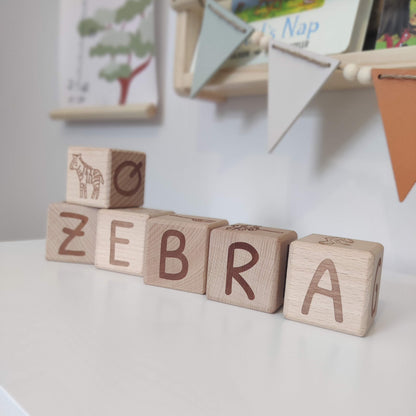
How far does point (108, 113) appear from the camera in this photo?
113cm

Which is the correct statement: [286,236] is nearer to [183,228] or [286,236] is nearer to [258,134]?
[183,228]

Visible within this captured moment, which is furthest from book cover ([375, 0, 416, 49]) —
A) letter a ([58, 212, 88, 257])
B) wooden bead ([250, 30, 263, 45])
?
letter a ([58, 212, 88, 257])

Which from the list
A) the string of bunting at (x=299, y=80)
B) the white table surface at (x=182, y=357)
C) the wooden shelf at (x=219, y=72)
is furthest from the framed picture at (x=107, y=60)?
the white table surface at (x=182, y=357)

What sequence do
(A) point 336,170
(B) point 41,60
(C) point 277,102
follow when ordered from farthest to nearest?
1. (B) point 41,60
2. (A) point 336,170
3. (C) point 277,102

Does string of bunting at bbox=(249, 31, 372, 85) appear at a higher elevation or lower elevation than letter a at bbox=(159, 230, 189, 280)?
higher

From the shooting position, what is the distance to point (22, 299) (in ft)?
1.59

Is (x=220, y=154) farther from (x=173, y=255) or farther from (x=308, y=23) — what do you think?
(x=173, y=255)

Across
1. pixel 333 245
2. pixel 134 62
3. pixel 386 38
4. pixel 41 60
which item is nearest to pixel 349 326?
pixel 333 245

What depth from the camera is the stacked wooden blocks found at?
44cm

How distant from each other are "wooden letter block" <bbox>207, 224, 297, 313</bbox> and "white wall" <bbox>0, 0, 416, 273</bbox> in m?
0.33

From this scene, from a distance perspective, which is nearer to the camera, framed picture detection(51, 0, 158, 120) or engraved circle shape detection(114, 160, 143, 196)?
engraved circle shape detection(114, 160, 143, 196)

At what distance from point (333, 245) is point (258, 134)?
49 cm

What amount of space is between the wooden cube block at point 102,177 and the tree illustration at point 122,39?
0.51 m

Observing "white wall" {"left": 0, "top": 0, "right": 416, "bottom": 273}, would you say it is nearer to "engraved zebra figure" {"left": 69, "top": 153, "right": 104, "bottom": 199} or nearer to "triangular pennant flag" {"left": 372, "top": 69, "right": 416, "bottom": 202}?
"triangular pennant flag" {"left": 372, "top": 69, "right": 416, "bottom": 202}
